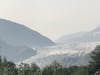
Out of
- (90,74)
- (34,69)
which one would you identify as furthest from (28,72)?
(90,74)

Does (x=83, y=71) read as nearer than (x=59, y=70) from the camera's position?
Yes

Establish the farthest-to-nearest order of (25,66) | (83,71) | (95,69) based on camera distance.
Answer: (25,66)
(95,69)
(83,71)

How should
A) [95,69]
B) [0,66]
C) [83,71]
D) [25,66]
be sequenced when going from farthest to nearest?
[0,66] < [25,66] < [95,69] < [83,71]

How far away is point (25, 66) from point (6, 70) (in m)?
6.01

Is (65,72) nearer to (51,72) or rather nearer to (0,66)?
(51,72)

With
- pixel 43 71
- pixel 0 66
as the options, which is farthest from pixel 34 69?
pixel 0 66

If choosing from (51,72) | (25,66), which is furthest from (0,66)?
(51,72)

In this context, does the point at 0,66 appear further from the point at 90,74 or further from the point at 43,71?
the point at 90,74

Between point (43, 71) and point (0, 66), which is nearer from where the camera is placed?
point (43, 71)

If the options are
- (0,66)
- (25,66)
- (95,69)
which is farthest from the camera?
(0,66)

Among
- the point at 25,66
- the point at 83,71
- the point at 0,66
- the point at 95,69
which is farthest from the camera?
the point at 0,66

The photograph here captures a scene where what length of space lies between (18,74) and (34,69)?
4.76 m

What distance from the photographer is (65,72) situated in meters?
89.3

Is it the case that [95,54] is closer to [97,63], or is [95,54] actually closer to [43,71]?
[97,63]
